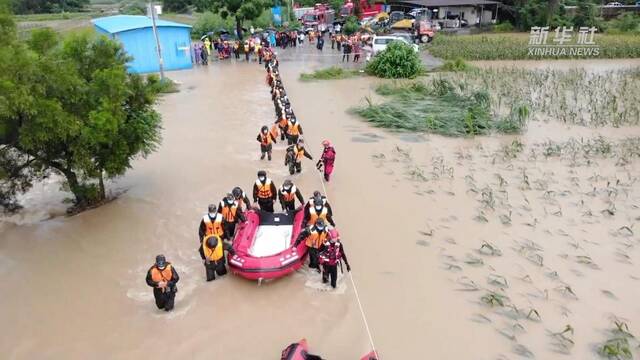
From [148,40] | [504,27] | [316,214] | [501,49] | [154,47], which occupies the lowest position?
[316,214]

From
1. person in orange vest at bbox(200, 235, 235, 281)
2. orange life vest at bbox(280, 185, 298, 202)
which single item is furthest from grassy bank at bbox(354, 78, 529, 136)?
person in orange vest at bbox(200, 235, 235, 281)

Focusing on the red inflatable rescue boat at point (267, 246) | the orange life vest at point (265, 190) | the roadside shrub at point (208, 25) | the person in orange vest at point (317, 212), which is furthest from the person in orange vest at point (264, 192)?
the roadside shrub at point (208, 25)

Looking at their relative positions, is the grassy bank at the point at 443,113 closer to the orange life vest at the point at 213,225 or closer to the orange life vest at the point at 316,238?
the orange life vest at the point at 316,238

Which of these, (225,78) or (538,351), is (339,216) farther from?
(225,78)

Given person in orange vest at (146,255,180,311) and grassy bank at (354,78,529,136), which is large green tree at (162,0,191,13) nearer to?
grassy bank at (354,78,529,136)

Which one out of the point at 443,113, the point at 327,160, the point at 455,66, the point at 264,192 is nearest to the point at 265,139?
the point at 327,160

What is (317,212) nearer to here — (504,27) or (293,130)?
(293,130)
